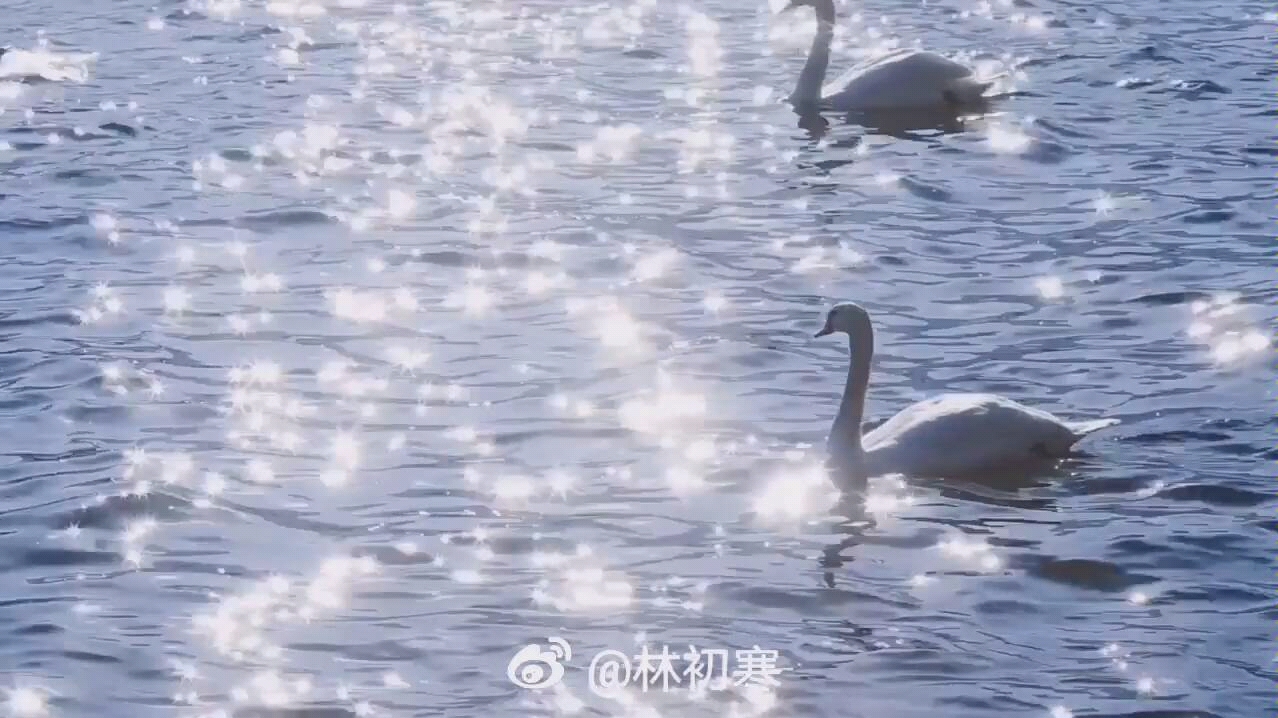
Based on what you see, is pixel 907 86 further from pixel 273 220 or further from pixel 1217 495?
pixel 1217 495

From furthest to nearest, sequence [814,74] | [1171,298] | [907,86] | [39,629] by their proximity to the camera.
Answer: [814,74] < [907,86] < [1171,298] < [39,629]

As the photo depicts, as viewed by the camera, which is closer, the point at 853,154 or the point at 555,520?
the point at 555,520

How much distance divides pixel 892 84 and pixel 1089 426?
9944 millimetres

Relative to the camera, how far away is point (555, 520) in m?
13.0

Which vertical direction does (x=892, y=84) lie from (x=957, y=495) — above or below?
above

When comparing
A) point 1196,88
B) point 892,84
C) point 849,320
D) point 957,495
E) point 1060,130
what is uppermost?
point 849,320

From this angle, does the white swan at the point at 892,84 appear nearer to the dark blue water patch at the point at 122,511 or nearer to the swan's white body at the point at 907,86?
the swan's white body at the point at 907,86

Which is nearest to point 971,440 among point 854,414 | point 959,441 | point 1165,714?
point 959,441

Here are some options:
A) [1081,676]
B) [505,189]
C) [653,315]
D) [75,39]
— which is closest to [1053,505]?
[1081,676]

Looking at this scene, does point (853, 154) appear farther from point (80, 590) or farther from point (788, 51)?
point (80, 590)

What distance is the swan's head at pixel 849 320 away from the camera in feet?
46.2

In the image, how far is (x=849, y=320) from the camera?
14.2 metres

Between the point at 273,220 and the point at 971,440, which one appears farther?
the point at 273,220

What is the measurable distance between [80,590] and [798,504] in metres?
4.13
